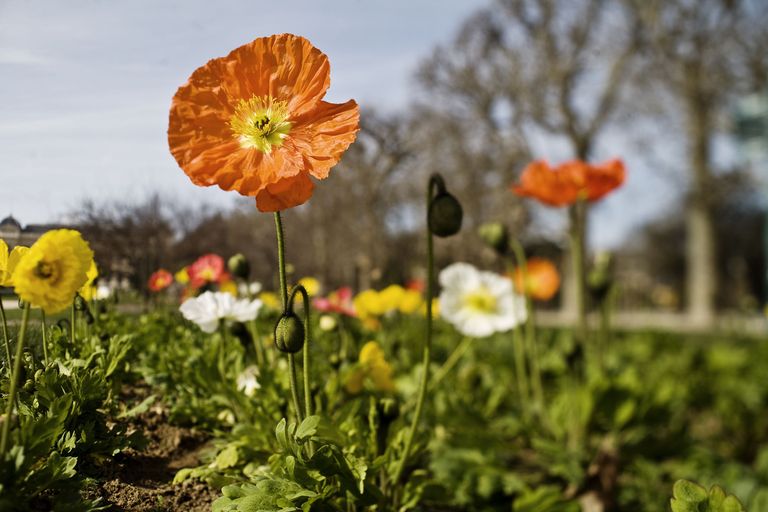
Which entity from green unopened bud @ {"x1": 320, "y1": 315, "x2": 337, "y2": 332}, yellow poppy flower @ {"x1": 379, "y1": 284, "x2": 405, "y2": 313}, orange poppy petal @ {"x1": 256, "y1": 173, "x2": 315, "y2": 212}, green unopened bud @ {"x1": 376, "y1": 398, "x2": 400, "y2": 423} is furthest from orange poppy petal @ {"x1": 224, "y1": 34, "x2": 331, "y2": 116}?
yellow poppy flower @ {"x1": 379, "y1": 284, "x2": 405, "y2": 313}

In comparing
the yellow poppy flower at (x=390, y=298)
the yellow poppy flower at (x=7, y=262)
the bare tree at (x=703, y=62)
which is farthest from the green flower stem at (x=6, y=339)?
the bare tree at (x=703, y=62)

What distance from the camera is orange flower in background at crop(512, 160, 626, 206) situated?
2.49 meters

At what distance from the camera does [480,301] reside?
214cm

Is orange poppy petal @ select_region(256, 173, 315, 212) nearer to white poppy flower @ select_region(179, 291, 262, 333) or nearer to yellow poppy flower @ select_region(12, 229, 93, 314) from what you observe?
yellow poppy flower @ select_region(12, 229, 93, 314)

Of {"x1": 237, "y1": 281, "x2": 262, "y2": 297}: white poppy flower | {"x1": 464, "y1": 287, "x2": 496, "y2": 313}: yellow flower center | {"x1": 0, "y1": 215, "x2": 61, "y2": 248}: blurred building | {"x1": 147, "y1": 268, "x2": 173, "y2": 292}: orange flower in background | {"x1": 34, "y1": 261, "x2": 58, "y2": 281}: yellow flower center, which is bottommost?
{"x1": 464, "y1": 287, "x2": 496, "y2": 313}: yellow flower center

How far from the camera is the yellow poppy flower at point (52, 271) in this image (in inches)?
33.1

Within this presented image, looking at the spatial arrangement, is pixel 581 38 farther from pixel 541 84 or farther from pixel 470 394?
pixel 470 394

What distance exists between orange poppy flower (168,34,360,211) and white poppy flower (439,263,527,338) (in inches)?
42.4

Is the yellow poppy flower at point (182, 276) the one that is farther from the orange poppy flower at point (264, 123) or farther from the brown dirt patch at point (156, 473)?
the orange poppy flower at point (264, 123)

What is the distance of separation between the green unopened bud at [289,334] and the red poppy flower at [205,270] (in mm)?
536

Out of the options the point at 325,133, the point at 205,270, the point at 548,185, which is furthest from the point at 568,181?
the point at 325,133

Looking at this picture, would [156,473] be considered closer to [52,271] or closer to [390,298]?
[52,271]

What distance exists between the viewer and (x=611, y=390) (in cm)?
280

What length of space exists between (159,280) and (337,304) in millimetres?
751
